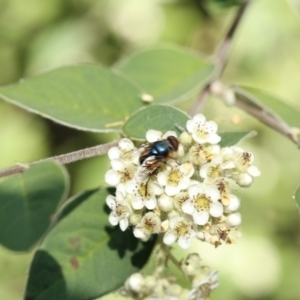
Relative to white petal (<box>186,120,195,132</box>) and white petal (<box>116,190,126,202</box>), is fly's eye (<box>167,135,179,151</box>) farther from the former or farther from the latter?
white petal (<box>116,190,126,202</box>)

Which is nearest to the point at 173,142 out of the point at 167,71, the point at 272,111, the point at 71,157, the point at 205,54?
the point at 71,157

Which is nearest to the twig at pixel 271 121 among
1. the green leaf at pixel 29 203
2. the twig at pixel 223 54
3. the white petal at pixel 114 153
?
the twig at pixel 223 54

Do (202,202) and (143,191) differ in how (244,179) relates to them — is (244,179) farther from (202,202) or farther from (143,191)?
(143,191)

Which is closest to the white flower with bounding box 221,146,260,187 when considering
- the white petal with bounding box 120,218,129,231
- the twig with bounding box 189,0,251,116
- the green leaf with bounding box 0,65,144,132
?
the white petal with bounding box 120,218,129,231

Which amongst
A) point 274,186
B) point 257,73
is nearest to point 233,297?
point 274,186

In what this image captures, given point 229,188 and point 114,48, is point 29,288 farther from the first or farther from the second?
point 114,48

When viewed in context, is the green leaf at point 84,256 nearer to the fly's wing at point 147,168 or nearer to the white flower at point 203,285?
the white flower at point 203,285
